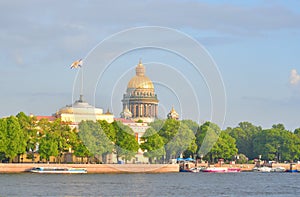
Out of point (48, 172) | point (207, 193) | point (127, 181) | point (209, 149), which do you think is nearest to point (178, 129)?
point (209, 149)

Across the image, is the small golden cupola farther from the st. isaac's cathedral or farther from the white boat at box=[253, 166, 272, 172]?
the white boat at box=[253, 166, 272, 172]

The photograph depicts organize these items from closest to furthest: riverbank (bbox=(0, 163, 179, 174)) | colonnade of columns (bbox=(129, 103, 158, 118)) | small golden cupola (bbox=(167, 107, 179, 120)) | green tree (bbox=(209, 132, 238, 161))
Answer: riverbank (bbox=(0, 163, 179, 174)), green tree (bbox=(209, 132, 238, 161)), colonnade of columns (bbox=(129, 103, 158, 118)), small golden cupola (bbox=(167, 107, 179, 120))

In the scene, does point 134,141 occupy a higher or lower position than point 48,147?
higher

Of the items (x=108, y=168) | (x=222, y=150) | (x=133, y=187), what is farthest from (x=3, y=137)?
(x=222, y=150)

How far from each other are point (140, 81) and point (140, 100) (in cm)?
601

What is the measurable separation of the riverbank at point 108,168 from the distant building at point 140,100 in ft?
159

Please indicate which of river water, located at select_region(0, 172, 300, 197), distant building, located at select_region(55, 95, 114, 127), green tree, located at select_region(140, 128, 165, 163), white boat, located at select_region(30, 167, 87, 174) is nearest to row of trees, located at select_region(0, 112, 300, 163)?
green tree, located at select_region(140, 128, 165, 163)

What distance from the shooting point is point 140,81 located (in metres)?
190

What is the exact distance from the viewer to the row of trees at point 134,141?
12662 cm

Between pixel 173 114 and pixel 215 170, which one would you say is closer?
pixel 215 170

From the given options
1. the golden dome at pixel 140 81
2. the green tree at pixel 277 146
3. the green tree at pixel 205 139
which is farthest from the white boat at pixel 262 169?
the golden dome at pixel 140 81

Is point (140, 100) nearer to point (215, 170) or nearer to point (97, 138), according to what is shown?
point (215, 170)

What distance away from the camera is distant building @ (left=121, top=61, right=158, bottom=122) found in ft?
603

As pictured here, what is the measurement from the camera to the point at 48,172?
121 meters
